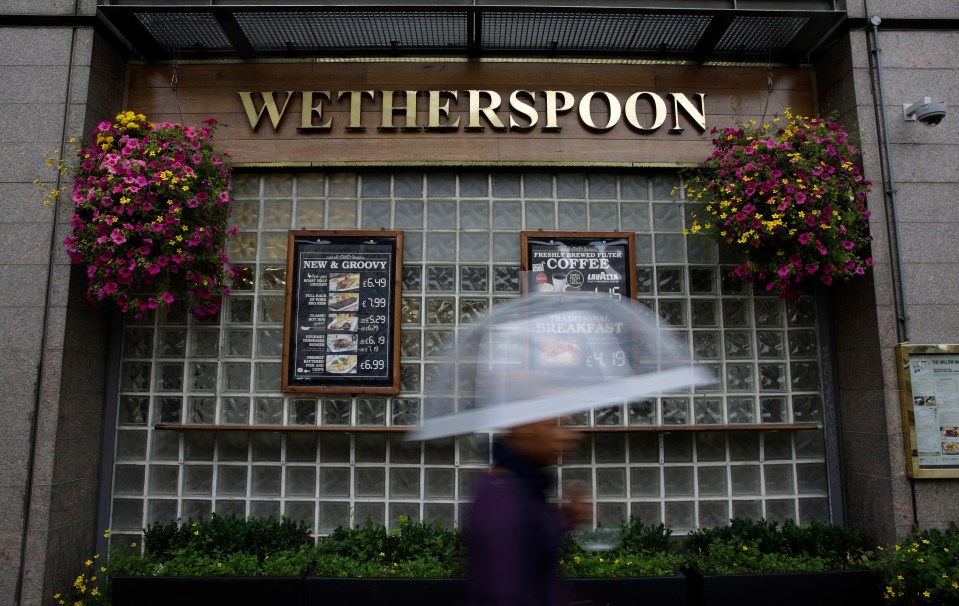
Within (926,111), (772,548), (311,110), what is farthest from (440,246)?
(926,111)

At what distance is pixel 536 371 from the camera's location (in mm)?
2541

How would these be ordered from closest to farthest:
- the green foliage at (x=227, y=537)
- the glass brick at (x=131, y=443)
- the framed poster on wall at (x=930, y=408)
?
the framed poster on wall at (x=930, y=408) < the green foliage at (x=227, y=537) < the glass brick at (x=131, y=443)

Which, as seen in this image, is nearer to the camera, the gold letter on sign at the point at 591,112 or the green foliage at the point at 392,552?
the green foliage at the point at 392,552

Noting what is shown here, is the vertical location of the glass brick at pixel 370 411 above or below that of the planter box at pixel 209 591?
above

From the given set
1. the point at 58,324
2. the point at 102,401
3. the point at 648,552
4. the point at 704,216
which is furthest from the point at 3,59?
the point at 648,552

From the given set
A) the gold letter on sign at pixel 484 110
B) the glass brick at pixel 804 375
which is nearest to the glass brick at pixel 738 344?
the glass brick at pixel 804 375

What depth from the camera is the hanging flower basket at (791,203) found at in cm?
491

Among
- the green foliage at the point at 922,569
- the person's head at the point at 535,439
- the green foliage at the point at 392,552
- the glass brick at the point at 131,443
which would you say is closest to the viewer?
the person's head at the point at 535,439

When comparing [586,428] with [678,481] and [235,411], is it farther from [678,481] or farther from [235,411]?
[235,411]

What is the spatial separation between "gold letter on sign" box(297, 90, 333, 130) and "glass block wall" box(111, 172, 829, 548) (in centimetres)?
46

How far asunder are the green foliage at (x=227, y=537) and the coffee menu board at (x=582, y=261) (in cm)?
321

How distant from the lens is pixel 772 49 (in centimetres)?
602

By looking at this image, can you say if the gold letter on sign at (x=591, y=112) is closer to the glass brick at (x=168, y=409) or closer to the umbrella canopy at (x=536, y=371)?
the umbrella canopy at (x=536, y=371)

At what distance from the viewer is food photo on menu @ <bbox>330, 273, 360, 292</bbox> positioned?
5.61m
